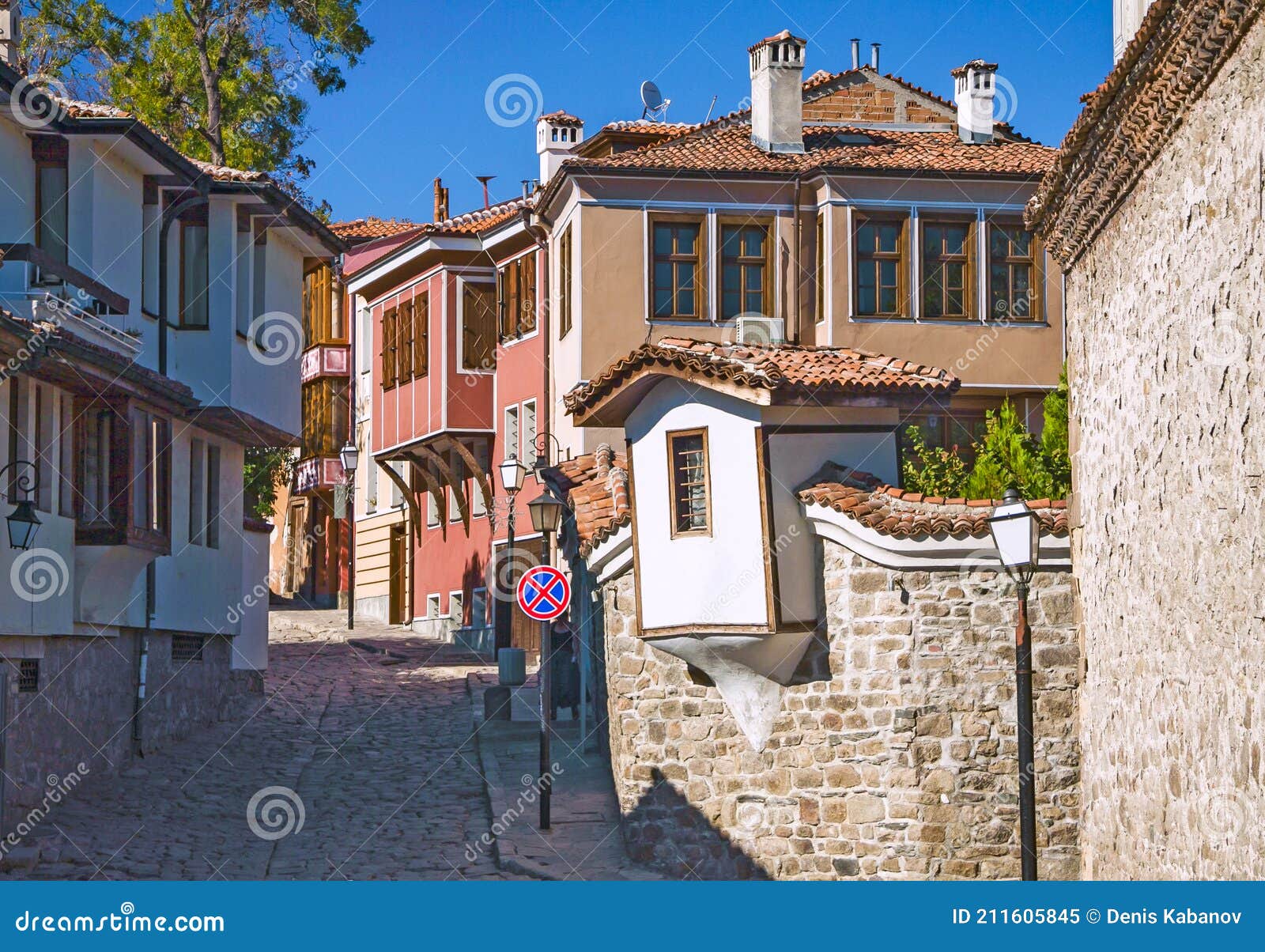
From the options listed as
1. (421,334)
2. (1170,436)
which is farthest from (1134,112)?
(421,334)

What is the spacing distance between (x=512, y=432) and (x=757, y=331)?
1261cm

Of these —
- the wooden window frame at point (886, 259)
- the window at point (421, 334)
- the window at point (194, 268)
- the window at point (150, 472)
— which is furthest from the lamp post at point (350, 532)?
the window at point (150, 472)

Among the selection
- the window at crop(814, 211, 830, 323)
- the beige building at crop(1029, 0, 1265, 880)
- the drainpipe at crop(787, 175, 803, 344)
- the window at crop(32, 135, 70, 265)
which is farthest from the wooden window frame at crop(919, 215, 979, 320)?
the beige building at crop(1029, 0, 1265, 880)

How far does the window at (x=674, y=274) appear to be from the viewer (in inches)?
1011

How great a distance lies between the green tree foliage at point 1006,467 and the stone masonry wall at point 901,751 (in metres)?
1.62

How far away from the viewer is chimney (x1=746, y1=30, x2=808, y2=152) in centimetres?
2714

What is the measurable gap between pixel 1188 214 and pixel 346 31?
1123 inches

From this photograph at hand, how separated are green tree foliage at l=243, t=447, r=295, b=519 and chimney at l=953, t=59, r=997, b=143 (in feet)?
45.7

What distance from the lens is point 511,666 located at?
23.5 metres

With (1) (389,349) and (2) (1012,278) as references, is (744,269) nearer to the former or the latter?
(2) (1012,278)

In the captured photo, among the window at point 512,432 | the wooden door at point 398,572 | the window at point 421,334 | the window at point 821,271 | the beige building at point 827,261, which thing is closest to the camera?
the beige building at point 827,261

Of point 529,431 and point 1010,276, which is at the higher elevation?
point 1010,276

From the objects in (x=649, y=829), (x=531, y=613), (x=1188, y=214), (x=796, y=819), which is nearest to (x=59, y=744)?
(x=531, y=613)

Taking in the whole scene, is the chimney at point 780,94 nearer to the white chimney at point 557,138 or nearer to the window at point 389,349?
the white chimney at point 557,138
